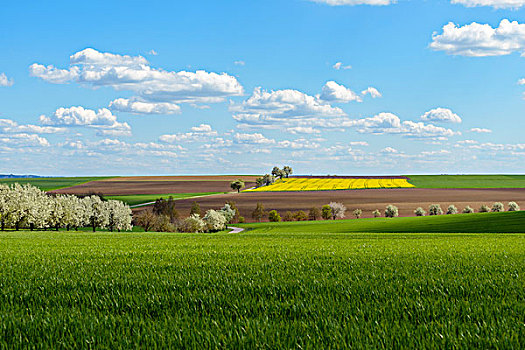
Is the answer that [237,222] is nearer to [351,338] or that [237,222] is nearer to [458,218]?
[458,218]

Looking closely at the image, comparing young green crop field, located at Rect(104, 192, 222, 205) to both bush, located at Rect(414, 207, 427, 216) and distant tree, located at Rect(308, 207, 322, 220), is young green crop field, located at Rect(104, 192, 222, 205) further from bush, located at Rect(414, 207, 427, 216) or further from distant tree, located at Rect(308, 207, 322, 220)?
bush, located at Rect(414, 207, 427, 216)

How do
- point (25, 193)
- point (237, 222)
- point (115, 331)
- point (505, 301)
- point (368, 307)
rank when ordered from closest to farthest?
point (115, 331)
point (368, 307)
point (505, 301)
point (25, 193)
point (237, 222)

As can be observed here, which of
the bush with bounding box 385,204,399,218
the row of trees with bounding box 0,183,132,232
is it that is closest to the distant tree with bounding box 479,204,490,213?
the bush with bounding box 385,204,399,218

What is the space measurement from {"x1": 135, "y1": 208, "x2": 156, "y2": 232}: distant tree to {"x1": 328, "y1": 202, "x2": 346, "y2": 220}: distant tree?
148 ft

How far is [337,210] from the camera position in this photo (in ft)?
378

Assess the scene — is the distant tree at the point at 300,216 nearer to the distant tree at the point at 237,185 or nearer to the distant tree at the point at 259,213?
the distant tree at the point at 259,213

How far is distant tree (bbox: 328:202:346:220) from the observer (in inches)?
4496

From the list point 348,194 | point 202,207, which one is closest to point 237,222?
point 202,207

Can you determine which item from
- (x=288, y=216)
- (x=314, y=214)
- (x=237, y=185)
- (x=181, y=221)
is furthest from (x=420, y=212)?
(x=237, y=185)

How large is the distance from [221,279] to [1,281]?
16.6ft

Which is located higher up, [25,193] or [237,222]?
[25,193]

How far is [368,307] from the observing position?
6938mm

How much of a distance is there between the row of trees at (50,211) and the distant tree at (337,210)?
5066 cm

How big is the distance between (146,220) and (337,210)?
47829mm
